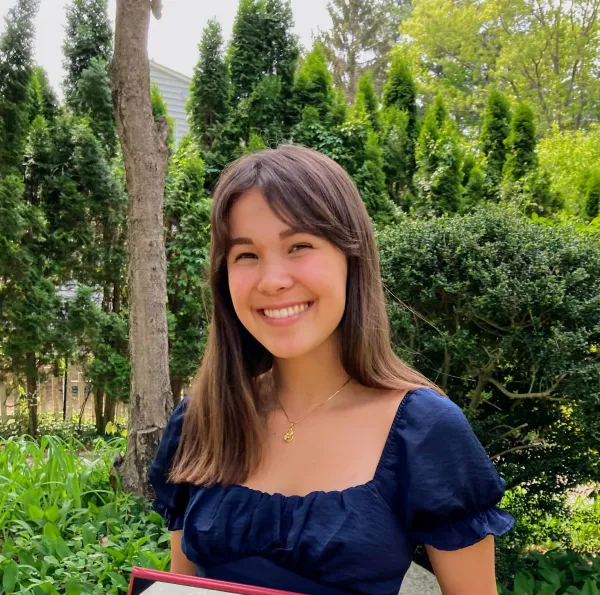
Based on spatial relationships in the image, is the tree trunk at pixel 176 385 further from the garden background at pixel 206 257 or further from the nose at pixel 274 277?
the nose at pixel 274 277

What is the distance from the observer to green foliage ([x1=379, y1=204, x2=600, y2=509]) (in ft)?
8.91

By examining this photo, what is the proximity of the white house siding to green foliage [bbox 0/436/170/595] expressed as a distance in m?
8.63

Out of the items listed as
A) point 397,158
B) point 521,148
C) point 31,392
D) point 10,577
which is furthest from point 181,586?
point 521,148

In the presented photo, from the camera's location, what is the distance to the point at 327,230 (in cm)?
114

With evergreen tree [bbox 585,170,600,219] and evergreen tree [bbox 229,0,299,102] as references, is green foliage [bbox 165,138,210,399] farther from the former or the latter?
evergreen tree [bbox 585,170,600,219]

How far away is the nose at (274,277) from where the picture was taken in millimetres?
1109

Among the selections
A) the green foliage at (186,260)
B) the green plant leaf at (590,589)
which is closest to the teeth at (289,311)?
the green plant leaf at (590,589)

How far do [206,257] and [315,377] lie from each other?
5157mm

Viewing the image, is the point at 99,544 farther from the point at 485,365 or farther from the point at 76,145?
the point at 76,145

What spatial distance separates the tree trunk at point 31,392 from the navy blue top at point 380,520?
5.43 m

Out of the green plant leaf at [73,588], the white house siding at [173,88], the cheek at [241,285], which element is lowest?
the green plant leaf at [73,588]

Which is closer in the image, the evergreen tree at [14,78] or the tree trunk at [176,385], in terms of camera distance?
the evergreen tree at [14,78]

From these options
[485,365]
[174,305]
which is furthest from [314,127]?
[485,365]

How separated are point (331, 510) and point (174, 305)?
547cm
